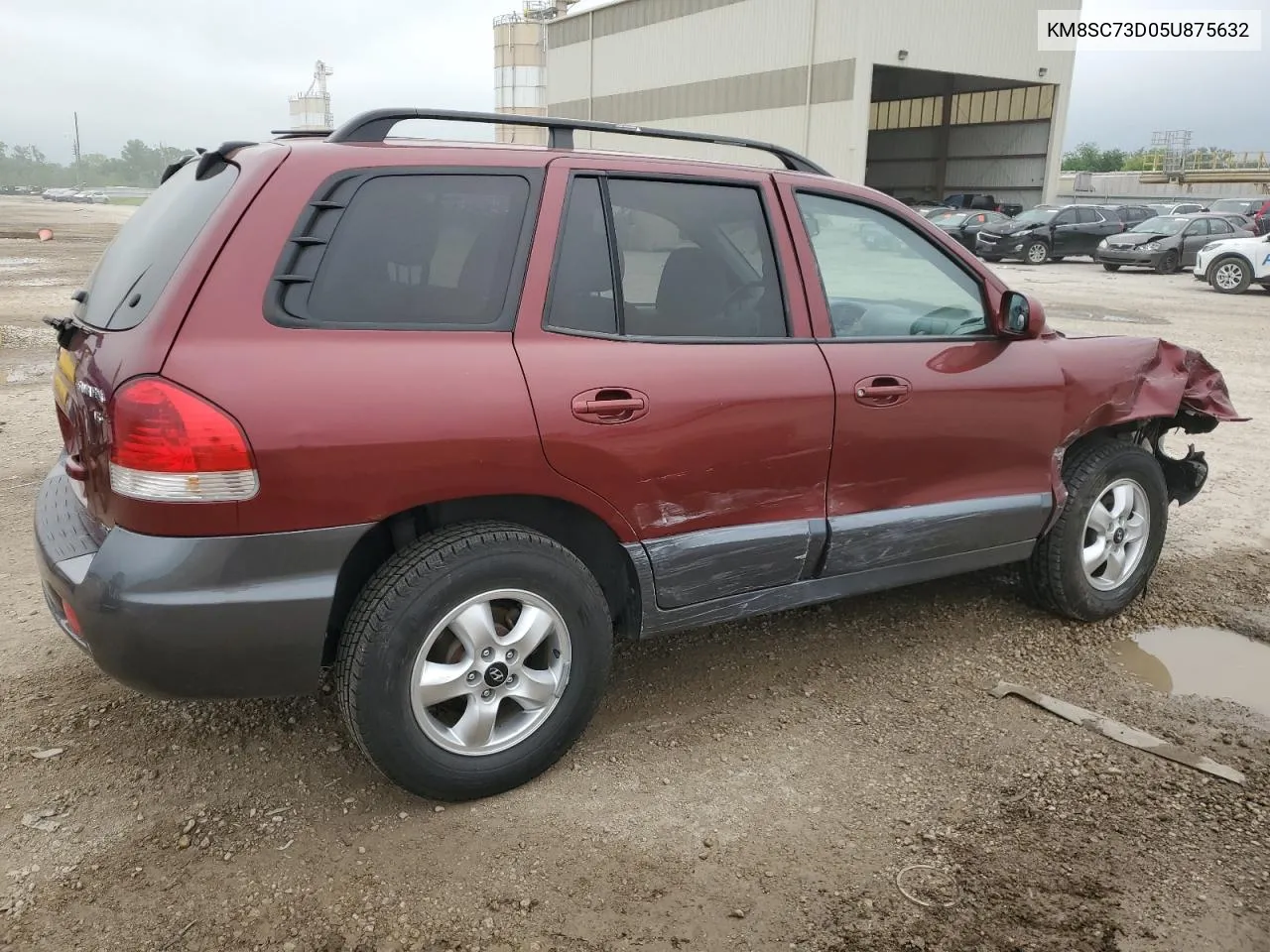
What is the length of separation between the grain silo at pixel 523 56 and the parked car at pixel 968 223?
47.8 m

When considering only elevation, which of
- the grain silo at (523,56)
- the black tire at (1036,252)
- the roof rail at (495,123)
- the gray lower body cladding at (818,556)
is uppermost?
the grain silo at (523,56)

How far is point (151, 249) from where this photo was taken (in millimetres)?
2725

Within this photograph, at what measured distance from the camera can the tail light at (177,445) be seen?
7.54 ft

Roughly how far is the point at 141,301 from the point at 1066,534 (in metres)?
3.45

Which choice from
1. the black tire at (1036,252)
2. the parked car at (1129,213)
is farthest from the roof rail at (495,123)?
the parked car at (1129,213)

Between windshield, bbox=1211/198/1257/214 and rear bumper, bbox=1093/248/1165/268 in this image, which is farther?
windshield, bbox=1211/198/1257/214

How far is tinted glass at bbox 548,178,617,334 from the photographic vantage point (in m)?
2.81

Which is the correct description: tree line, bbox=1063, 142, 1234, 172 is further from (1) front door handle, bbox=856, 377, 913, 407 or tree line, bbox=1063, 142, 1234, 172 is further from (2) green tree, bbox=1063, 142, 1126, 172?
(1) front door handle, bbox=856, 377, 913, 407

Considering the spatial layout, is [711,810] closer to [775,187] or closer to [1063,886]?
[1063,886]

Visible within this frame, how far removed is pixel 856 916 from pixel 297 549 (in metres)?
1.66

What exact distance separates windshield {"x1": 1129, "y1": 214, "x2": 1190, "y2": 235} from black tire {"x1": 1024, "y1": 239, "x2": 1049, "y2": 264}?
2718 millimetres

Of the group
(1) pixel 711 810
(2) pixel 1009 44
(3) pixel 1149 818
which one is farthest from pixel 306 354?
(2) pixel 1009 44

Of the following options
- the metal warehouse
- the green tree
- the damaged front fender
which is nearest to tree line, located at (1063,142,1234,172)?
the green tree

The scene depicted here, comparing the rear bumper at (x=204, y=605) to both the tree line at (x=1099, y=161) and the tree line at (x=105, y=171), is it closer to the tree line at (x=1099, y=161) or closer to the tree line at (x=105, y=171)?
the tree line at (x=1099, y=161)
